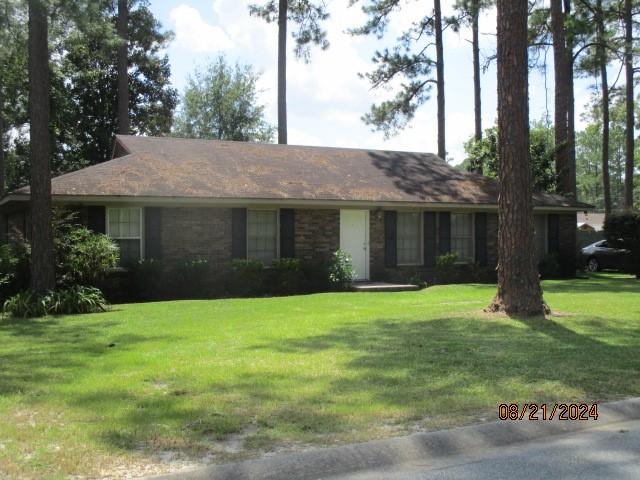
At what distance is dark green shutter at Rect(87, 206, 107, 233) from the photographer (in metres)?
15.5

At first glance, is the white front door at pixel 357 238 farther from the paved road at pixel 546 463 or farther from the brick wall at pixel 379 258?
the paved road at pixel 546 463

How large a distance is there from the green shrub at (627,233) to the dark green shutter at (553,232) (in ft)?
9.13

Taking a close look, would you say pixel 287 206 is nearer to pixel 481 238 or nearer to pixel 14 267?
pixel 481 238

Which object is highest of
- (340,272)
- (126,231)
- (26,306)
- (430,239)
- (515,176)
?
Result: (515,176)

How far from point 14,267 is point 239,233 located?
217 inches

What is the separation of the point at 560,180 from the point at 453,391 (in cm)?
2103

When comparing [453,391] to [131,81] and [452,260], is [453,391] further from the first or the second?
[131,81]

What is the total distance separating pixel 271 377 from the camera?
659 centimetres

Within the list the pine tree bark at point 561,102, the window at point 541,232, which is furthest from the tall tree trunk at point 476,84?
the window at point 541,232

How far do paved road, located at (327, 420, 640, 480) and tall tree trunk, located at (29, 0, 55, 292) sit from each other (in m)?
10.5

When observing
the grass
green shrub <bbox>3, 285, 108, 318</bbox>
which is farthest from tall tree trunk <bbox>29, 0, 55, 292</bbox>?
the grass
